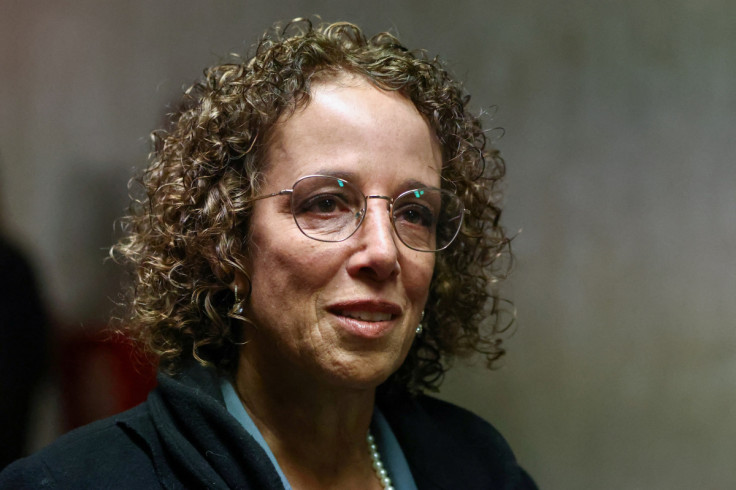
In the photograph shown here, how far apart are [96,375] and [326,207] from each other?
664 millimetres

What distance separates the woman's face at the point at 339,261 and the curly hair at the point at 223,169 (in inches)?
1.6

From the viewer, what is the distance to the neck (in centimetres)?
130

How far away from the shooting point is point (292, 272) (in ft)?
4.00

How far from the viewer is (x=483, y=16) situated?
1815 mm

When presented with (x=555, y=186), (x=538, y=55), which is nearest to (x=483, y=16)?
(x=538, y=55)

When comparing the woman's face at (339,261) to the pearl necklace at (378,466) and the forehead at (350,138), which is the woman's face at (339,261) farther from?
the pearl necklace at (378,466)

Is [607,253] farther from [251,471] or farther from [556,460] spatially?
[251,471]

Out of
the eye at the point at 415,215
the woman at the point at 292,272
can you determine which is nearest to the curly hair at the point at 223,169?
the woman at the point at 292,272

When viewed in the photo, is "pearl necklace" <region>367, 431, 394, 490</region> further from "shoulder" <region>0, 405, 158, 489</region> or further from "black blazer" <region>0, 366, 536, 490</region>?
"shoulder" <region>0, 405, 158, 489</region>

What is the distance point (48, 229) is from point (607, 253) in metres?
1.21

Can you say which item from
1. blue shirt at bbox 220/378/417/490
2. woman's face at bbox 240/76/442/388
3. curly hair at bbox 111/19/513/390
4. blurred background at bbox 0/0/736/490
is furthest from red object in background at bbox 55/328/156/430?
blurred background at bbox 0/0/736/490

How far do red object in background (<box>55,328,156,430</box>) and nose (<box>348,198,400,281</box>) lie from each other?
55cm

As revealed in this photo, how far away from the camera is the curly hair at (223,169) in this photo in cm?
130

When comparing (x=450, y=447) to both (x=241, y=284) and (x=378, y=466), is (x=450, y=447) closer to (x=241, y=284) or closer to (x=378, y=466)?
(x=378, y=466)
